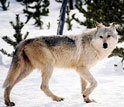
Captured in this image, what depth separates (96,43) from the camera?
612 centimetres

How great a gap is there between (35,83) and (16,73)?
2866 mm

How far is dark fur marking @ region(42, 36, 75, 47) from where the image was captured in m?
5.98

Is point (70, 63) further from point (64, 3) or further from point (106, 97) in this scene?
point (64, 3)

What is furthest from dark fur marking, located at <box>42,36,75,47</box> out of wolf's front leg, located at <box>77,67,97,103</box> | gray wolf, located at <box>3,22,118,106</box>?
wolf's front leg, located at <box>77,67,97,103</box>

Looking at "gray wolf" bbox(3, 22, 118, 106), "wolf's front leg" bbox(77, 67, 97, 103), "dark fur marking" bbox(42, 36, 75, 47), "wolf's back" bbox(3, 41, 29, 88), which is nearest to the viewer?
"wolf's back" bbox(3, 41, 29, 88)

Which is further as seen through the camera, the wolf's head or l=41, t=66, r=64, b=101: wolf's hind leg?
the wolf's head

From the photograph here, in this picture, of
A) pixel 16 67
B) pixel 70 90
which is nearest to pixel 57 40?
pixel 16 67

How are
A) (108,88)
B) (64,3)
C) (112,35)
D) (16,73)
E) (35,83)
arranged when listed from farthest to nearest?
1. (64,3)
2. (35,83)
3. (108,88)
4. (112,35)
5. (16,73)

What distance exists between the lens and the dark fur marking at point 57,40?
5980mm

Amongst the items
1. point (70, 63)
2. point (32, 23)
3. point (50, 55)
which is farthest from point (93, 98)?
point (32, 23)

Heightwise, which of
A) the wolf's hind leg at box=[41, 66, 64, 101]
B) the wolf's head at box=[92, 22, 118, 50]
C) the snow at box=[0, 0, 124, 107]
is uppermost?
the wolf's head at box=[92, 22, 118, 50]

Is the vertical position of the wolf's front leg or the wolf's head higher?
the wolf's head

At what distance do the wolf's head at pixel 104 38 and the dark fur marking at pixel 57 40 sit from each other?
0.51m

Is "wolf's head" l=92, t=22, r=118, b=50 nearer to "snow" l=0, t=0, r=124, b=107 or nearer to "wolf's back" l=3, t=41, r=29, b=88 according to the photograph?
"snow" l=0, t=0, r=124, b=107
